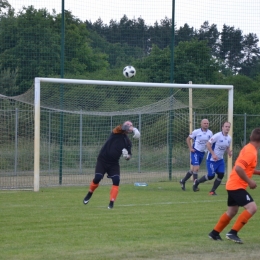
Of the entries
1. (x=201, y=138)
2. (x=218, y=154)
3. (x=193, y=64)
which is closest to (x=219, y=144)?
(x=218, y=154)

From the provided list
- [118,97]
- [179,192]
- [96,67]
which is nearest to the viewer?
[179,192]

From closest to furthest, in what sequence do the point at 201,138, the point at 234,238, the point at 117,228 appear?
the point at 234,238, the point at 117,228, the point at 201,138

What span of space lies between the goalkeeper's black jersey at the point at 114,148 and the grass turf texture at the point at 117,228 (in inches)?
42.4

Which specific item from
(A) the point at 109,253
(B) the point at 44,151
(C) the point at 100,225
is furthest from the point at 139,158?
(A) the point at 109,253

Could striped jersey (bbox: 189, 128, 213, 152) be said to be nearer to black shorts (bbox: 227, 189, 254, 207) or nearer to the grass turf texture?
the grass turf texture

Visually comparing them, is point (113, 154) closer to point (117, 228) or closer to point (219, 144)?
point (117, 228)

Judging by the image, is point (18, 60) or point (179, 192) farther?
point (18, 60)

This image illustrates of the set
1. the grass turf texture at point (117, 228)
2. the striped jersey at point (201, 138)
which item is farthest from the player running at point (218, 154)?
the striped jersey at point (201, 138)

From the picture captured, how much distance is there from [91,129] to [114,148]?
7.56 metres

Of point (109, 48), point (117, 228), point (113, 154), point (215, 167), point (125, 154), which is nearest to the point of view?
point (117, 228)

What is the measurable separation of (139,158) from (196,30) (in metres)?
5.81

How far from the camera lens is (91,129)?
21.2 m

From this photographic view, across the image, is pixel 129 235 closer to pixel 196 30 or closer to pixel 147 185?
pixel 147 185

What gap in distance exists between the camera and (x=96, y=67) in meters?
22.8
